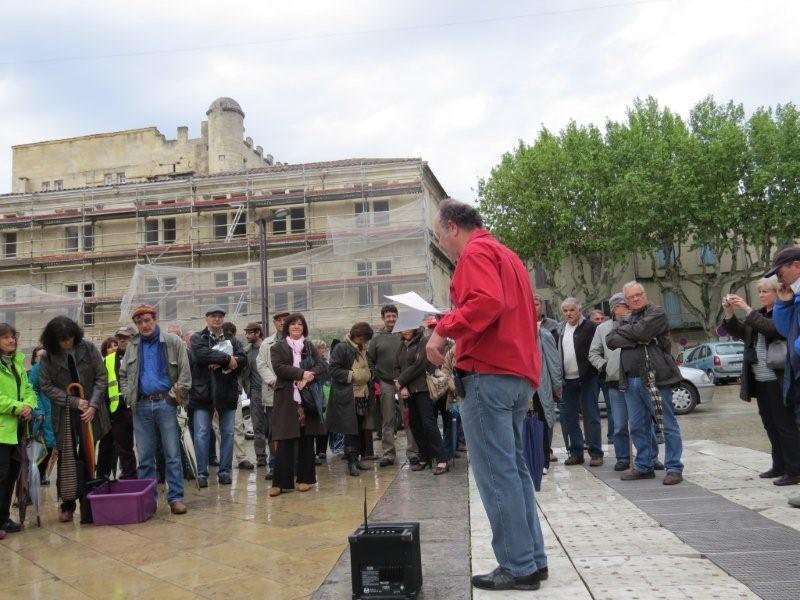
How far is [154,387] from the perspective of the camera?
6438 millimetres

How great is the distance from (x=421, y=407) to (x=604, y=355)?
2.14m

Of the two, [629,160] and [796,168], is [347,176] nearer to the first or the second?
[629,160]

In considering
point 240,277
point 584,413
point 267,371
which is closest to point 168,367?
point 267,371

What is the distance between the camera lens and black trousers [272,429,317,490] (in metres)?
7.16

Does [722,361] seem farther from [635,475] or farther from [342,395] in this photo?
[342,395]

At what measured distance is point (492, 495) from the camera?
354 centimetres

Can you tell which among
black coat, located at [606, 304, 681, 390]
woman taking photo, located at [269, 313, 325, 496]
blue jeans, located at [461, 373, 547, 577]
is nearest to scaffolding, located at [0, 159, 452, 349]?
woman taking photo, located at [269, 313, 325, 496]

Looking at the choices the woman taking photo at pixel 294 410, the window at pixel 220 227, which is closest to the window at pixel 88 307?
the window at pixel 220 227

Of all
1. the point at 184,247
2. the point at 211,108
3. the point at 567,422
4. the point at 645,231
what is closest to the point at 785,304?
the point at 567,422

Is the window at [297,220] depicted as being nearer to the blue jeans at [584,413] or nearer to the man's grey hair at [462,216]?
the blue jeans at [584,413]

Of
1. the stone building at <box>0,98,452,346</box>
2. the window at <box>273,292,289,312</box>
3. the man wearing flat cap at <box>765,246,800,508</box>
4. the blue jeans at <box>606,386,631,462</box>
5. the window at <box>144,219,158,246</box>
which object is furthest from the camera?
the window at <box>144,219,158,246</box>

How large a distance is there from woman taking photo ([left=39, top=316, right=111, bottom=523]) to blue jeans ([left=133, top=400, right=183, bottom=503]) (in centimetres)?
37

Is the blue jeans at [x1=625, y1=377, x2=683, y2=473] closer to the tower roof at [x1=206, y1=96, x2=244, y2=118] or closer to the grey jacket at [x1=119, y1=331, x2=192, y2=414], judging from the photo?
the grey jacket at [x1=119, y1=331, x2=192, y2=414]

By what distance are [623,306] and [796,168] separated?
99.5 ft
